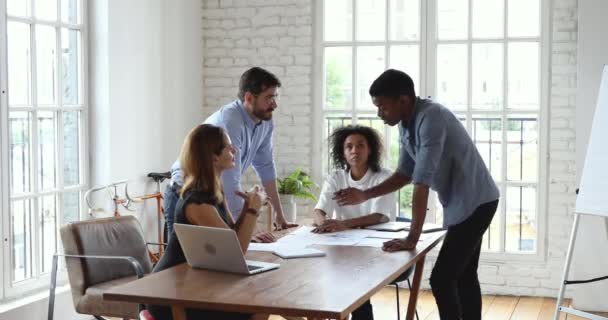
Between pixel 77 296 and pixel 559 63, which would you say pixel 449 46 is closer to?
pixel 559 63

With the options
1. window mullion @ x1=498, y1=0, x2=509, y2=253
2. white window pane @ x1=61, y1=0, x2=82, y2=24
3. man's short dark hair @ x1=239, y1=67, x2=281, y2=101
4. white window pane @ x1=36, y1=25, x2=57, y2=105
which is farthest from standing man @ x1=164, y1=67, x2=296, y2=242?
window mullion @ x1=498, y1=0, x2=509, y2=253

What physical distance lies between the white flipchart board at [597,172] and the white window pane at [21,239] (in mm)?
3309

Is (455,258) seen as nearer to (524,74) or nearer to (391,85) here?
(391,85)

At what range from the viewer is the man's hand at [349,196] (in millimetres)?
4543

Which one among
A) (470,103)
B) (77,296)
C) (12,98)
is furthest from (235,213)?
(470,103)

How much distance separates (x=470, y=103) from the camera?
6695 mm

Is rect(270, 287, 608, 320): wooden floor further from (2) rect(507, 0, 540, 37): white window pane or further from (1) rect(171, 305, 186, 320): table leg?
(1) rect(171, 305, 186, 320): table leg

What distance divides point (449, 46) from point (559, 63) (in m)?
0.83

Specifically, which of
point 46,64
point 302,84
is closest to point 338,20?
point 302,84

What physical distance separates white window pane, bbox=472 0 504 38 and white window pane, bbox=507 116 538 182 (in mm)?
677

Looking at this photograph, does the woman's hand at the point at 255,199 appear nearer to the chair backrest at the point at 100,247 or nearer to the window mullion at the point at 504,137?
the chair backrest at the point at 100,247

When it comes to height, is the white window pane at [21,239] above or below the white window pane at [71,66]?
below

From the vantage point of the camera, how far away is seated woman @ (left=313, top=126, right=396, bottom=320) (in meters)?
4.81

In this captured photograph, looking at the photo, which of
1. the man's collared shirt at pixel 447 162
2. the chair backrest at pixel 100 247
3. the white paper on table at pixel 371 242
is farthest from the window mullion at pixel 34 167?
the man's collared shirt at pixel 447 162
